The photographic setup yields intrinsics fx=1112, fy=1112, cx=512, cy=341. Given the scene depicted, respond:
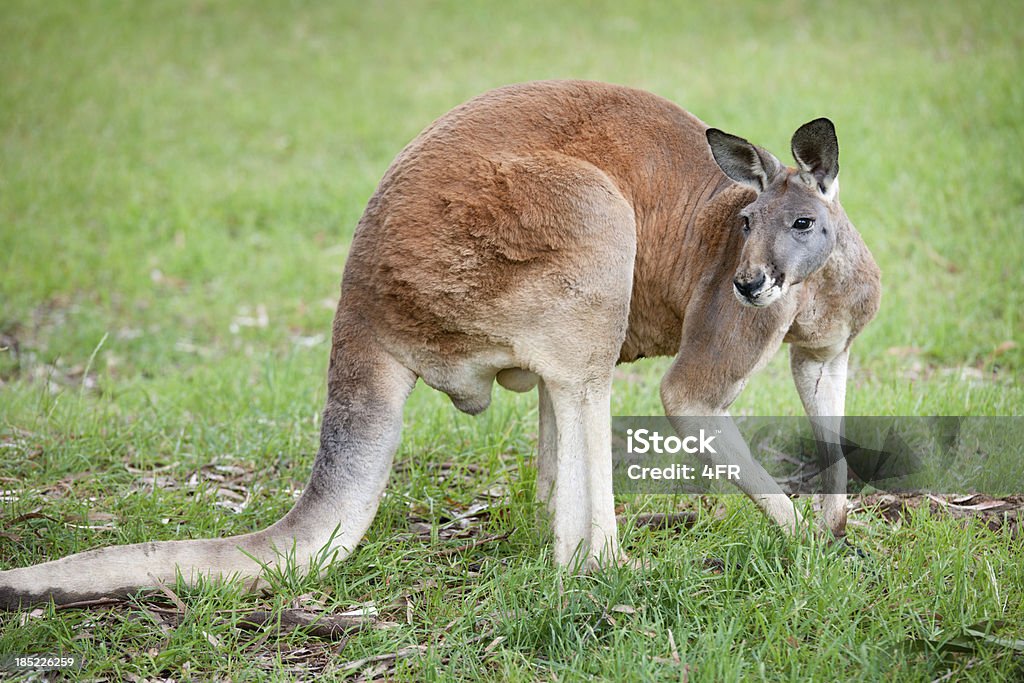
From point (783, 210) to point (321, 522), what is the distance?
63.6 inches

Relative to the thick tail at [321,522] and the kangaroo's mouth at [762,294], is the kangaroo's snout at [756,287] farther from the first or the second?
the thick tail at [321,522]

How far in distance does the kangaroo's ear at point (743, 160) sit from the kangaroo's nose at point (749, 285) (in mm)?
373

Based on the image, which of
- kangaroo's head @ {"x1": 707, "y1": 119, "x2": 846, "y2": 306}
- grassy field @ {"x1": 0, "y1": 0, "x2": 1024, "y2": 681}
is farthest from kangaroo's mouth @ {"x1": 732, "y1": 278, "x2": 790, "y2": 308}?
grassy field @ {"x1": 0, "y1": 0, "x2": 1024, "y2": 681}

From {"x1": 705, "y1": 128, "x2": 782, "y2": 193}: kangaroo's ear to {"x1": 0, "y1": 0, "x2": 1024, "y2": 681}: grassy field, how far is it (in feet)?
3.56

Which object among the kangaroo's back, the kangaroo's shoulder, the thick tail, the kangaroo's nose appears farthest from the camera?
the kangaroo's shoulder

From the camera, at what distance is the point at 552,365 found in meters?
3.25

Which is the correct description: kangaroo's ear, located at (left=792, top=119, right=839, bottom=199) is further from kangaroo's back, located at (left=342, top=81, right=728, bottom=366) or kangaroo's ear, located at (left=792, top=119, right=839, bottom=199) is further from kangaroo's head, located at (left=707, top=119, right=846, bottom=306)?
kangaroo's back, located at (left=342, top=81, right=728, bottom=366)

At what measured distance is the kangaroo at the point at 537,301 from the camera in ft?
10.5

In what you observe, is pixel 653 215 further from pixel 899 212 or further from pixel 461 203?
pixel 899 212

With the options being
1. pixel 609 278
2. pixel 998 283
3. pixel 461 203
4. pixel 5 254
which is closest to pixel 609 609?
pixel 609 278

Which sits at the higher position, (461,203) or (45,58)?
(45,58)

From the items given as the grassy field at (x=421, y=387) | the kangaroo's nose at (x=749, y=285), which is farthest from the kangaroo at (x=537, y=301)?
Answer: the grassy field at (x=421, y=387)

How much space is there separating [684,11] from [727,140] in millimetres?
9793

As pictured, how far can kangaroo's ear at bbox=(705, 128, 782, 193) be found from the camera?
3260 millimetres
